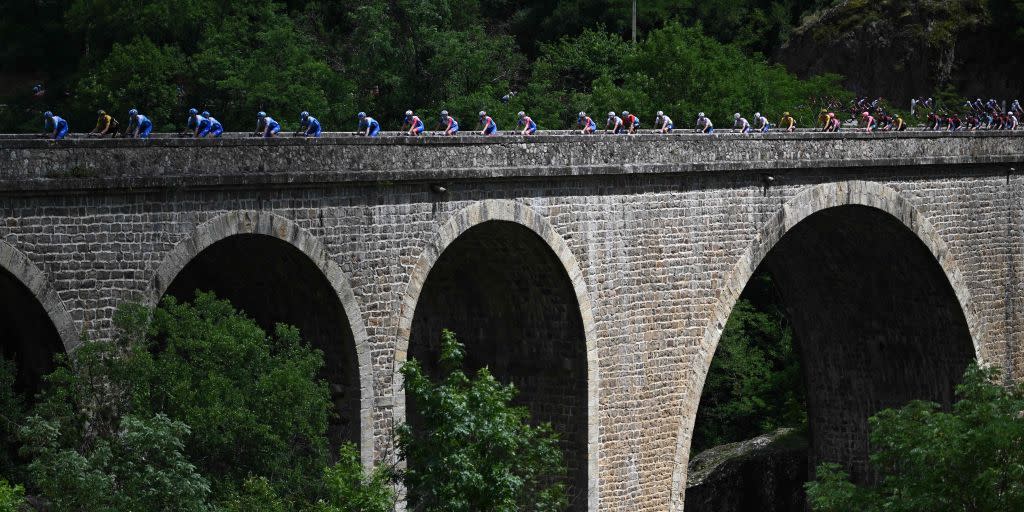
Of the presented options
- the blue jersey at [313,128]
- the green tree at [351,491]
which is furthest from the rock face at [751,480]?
the green tree at [351,491]

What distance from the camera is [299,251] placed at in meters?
29.5

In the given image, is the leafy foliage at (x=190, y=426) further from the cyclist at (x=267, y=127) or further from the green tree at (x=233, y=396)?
the cyclist at (x=267, y=127)

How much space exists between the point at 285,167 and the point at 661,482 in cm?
1137

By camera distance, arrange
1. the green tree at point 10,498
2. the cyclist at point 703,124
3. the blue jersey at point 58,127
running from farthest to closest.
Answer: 1. the cyclist at point 703,124
2. the blue jersey at point 58,127
3. the green tree at point 10,498

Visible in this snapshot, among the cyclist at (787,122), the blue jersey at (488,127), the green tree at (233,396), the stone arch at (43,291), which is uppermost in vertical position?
the cyclist at (787,122)

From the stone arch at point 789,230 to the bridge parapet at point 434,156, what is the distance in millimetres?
673

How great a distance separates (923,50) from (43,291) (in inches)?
1778

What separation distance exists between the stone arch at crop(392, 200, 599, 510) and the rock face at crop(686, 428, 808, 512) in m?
13.4

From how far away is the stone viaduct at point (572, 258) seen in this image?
88.5ft

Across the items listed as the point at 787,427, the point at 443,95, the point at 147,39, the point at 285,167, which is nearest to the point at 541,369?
the point at 285,167

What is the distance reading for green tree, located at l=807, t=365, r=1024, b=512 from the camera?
27.4 metres

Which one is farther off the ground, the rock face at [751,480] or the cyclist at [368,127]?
the cyclist at [368,127]

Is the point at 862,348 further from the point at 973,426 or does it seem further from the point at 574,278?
the point at 973,426

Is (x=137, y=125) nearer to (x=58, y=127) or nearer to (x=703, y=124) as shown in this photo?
(x=58, y=127)
